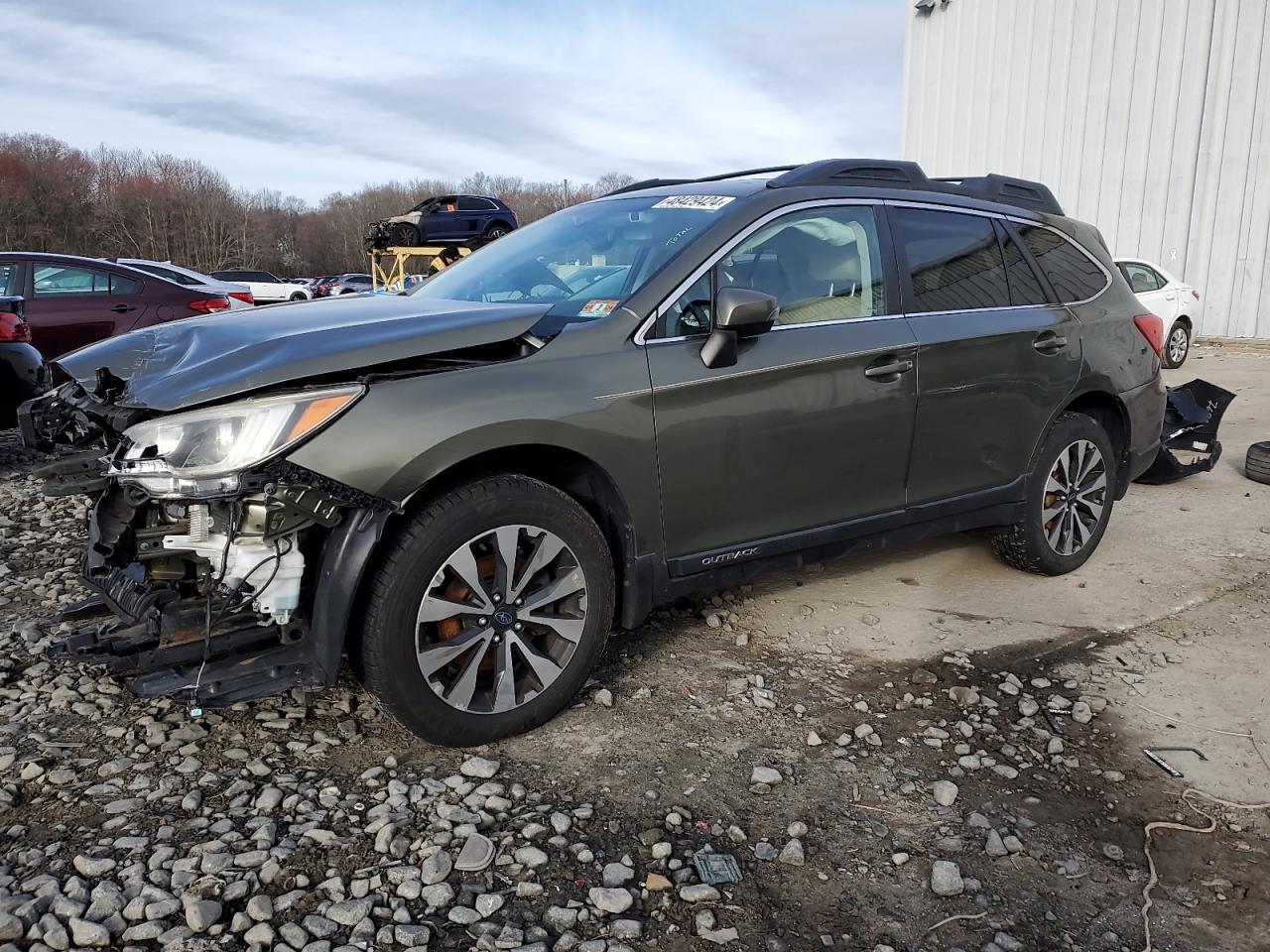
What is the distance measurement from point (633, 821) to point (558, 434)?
3.74 ft

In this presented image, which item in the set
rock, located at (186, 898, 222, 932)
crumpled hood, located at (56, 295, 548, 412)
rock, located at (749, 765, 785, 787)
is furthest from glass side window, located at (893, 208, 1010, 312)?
rock, located at (186, 898, 222, 932)

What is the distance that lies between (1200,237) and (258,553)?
2027 centimetres

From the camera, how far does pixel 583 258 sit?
367 cm

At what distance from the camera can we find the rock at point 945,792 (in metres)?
2.76

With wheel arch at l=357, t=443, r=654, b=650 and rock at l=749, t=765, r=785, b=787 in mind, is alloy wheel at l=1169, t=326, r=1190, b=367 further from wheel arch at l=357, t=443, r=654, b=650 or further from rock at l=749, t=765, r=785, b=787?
rock at l=749, t=765, r=785, b=787

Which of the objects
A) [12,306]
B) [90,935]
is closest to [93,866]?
[90,935]

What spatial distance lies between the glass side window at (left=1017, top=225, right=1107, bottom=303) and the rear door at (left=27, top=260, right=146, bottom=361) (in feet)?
25.1

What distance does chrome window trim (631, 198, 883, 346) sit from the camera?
124 inches

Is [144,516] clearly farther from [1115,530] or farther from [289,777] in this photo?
[1115,530]

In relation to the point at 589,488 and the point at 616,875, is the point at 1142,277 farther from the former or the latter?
the point at 616,875

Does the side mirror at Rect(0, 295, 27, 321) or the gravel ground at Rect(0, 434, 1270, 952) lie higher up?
the side mirror at Rect(0, 295, 27, 321)

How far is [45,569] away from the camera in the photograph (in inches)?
181

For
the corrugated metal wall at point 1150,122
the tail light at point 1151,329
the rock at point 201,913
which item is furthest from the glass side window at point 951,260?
the corrugated metal wall at point 1150,122

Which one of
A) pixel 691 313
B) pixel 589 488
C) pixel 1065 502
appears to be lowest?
pixel 1065 502
